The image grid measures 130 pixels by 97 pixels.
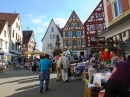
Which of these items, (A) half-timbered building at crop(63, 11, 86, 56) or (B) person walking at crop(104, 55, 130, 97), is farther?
(A) half-timbered building at crop(63, 11, 86, 56)

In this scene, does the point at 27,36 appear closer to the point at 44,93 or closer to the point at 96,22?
the point at 96,22

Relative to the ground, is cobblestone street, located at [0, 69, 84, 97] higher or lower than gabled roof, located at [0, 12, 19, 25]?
lower

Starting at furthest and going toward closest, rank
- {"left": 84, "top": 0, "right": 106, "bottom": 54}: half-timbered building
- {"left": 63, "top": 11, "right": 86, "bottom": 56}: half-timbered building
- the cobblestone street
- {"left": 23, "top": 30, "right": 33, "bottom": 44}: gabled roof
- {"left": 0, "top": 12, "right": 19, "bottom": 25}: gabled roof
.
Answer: {"left": 23, "top": 30, "right": 33, "bottom": 44}: gabled roof
{"left": 63, "top": 11, "right": 86, "bottom": 56}: half-timbered building
{"left": 0, "top": 12, "right": 19, "bottom": 25}: gabled roof
{"left": 84, "top": 0, "right": 106, "bottom": 54}: half-timbered building
the cobblestone street

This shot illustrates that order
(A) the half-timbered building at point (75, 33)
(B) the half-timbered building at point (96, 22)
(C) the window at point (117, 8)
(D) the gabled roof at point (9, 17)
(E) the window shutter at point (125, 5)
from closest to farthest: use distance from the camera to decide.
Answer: (E) the window shutter at point (125, 5) → (C) the window at point (117, 8) → (B) the half-timbered building at point (96, 22) → (D) the gabled roof at point (9, 17) → (A) the half-timbered building at point (75, 33)

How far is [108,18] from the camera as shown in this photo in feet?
41.9

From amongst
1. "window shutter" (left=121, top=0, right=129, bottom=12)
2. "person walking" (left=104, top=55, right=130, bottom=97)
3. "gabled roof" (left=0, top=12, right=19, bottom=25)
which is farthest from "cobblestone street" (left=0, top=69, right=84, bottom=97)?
"gabled roof" (left=0, top=12, right=19, bottom=25)

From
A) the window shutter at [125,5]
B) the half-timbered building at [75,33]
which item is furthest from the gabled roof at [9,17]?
the window shutter at [125,5]

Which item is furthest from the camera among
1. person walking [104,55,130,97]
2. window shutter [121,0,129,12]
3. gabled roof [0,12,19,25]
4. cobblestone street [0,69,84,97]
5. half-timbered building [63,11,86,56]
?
half-timbered building [63,11,86,56]

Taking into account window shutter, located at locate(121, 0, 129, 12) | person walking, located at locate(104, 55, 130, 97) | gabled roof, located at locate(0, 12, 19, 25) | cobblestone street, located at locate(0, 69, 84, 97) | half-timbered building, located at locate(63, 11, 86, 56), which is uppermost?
gabled roof, located at locate(0, 12, 19, 25)

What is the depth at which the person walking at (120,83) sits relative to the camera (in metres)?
3.22

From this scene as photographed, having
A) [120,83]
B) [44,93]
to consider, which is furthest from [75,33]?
[120,83]

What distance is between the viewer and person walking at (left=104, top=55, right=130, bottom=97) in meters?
3.22

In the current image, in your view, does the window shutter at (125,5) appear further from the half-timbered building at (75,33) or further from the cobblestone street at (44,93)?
the half-timbered building at (75,33)

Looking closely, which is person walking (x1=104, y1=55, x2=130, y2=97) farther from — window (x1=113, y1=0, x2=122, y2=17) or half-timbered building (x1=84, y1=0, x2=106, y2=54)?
half-timbered building (x1=84, y1=0, x2=106, y2=54)
